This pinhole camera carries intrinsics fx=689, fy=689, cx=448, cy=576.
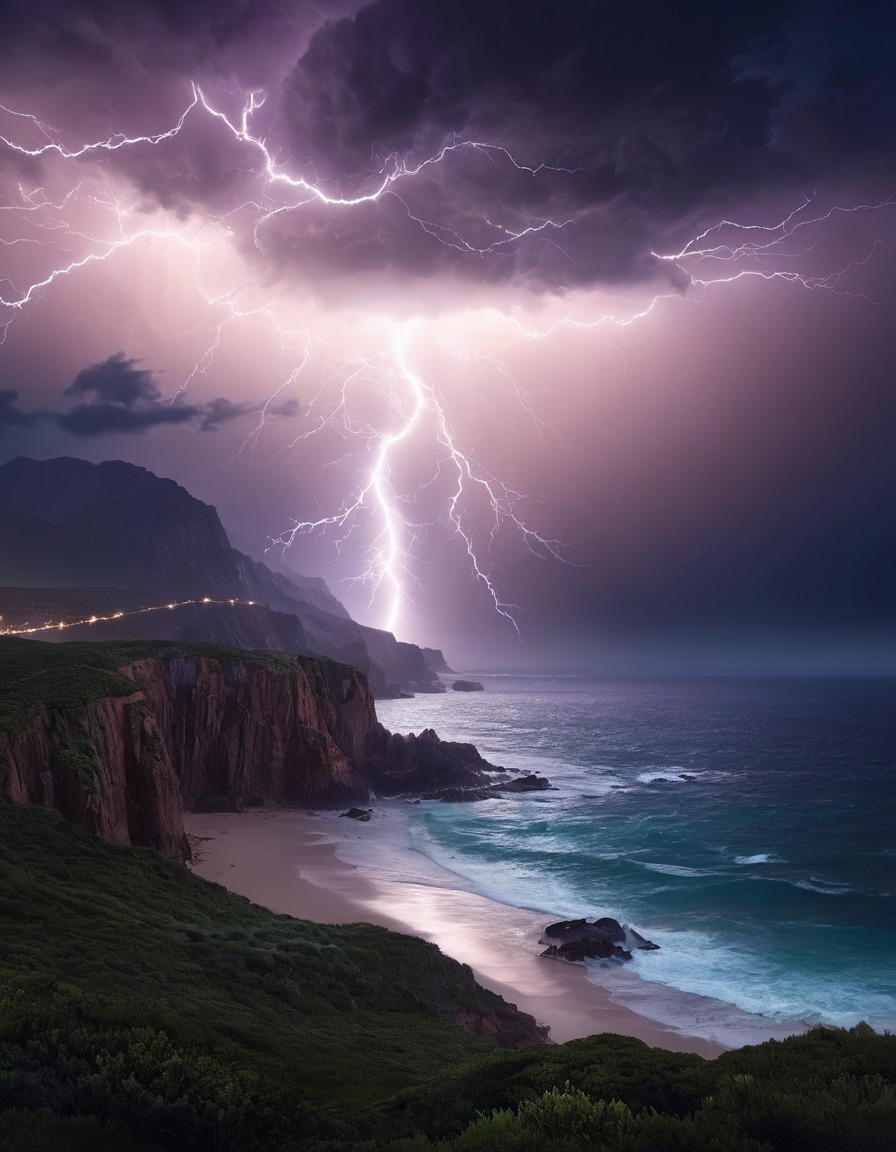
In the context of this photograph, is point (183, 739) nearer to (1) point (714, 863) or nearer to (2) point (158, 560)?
(1) point (714, 863)

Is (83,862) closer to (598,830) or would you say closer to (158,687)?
(158,687)

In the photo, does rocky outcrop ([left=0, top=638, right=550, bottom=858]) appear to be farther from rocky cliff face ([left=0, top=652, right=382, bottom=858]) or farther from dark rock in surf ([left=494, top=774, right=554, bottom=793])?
dark rock in surf ([left=494, top=774, right=554, bottom=793])

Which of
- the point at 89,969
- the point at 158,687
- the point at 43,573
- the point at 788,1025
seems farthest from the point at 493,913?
the point at 43,573

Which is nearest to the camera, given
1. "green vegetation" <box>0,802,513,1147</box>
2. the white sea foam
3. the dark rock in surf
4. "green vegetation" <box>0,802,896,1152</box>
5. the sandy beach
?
A: "green vegetation" <box>0,802,896,1152</box>

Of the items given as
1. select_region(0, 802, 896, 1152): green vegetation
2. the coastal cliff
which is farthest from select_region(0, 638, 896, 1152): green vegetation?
the coastal cliff

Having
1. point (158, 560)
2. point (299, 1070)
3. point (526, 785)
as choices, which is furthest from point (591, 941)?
point (158, 560)

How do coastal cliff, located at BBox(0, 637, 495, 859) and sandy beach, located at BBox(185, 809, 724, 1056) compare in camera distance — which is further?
coastal cliff, located at BBox(0, 637, 495, 859)

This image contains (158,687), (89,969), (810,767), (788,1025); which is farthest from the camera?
(810,767)
